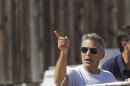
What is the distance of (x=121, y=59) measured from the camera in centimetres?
499

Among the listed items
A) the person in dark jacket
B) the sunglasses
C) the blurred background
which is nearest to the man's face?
the sunglasses

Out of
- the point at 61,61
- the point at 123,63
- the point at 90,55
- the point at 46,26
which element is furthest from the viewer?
the point at 46,26

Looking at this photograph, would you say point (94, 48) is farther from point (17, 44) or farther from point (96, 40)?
point (17, 44)

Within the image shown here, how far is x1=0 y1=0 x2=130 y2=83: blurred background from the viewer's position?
7715 mm

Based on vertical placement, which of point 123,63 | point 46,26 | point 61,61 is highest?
point 46,26

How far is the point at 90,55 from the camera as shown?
434cm

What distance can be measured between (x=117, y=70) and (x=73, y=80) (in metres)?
0.88

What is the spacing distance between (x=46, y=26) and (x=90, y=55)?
11.3 feet

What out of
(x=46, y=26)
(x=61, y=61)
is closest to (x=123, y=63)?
(x=61, y=61)

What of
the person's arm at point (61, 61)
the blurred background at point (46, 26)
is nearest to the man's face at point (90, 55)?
the person's arm at point (61, 61)

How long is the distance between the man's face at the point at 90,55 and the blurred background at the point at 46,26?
129 inches

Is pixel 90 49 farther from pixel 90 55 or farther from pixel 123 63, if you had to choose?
pixel 123 63

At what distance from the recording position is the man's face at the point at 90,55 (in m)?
4.32

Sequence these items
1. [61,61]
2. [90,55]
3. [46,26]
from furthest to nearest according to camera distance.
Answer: [46,26] → [90,55] → [61,61]
